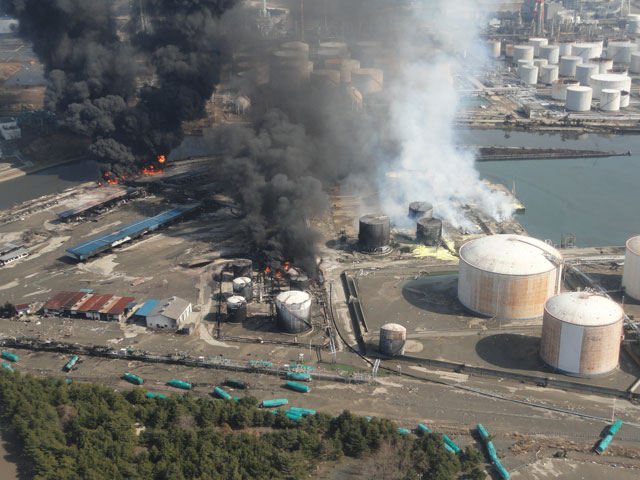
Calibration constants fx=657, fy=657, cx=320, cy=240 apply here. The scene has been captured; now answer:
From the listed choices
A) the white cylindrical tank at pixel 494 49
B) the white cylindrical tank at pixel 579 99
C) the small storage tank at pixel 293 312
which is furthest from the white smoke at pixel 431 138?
the white cylindrical tank at pixel 494 49

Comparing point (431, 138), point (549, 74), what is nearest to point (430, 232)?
point (431, 138)

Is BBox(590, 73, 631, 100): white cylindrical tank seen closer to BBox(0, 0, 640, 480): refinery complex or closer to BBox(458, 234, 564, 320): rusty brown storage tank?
BBox(0, 0, 640, 480): refinery complex

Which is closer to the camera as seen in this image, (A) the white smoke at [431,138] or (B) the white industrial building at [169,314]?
(B) the white industrial building at [169,314]

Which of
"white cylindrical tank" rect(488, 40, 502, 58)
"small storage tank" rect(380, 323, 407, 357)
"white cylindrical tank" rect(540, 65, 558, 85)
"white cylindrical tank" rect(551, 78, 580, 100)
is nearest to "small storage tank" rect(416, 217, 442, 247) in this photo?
"small storage tank" rect(380, 323, 407, 357)

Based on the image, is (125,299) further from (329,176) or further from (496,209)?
(496,209)

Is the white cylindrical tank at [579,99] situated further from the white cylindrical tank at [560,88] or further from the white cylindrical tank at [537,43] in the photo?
the white cylindrical tank at [537,43]
